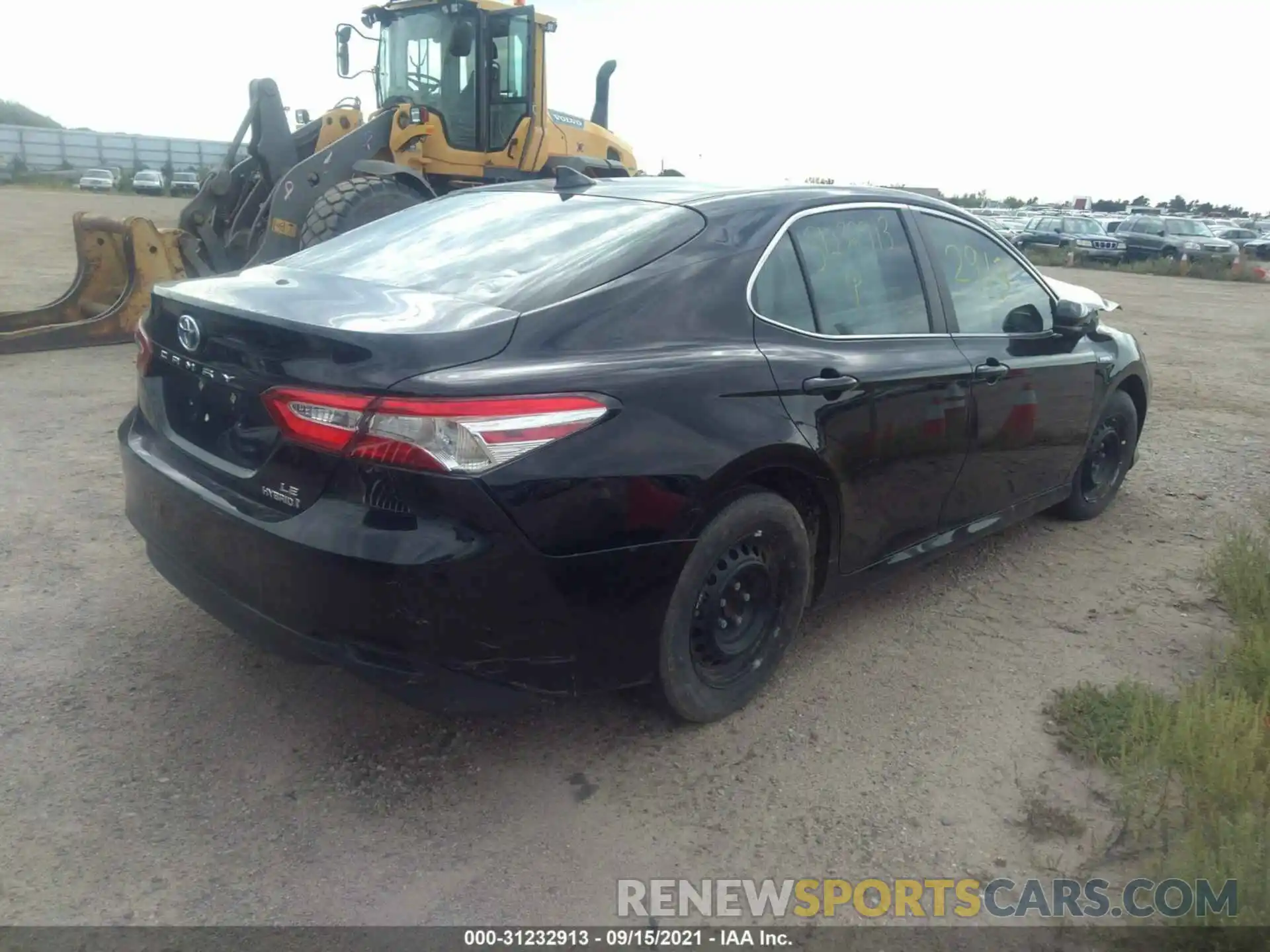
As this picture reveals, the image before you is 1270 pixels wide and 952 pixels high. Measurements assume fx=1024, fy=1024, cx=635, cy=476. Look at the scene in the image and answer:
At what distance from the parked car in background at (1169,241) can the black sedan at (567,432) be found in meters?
30.7

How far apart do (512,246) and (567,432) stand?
97 cm

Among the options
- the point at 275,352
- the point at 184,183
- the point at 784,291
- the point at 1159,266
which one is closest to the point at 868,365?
the point at 784,291

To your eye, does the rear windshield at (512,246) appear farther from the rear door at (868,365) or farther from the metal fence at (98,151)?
the metal fence at (98,151)

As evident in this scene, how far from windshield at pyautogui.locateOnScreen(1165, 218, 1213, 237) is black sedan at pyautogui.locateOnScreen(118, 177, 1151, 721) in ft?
103

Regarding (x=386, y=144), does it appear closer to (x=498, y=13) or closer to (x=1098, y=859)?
(x=498, y=13)

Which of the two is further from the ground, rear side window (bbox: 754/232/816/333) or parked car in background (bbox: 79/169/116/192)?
parked car in background (bbox: 79/169/116/192)

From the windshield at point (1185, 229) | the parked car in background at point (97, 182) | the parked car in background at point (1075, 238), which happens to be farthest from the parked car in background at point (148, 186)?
the windshield at point (1185, 229)

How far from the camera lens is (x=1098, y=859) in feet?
8.89

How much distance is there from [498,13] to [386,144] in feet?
5.95

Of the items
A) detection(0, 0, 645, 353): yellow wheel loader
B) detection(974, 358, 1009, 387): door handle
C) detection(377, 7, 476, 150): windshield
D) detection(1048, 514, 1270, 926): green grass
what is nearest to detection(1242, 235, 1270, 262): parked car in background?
detection(0, 0, 645, 353): yellow wheel loader

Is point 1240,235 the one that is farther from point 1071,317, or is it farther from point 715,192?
point 715,192

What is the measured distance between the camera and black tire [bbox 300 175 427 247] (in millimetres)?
8453

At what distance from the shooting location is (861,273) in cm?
365

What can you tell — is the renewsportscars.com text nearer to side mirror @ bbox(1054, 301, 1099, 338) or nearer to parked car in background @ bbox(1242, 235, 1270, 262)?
side mirror @ bbox(1054, 301, 1099, 338)
